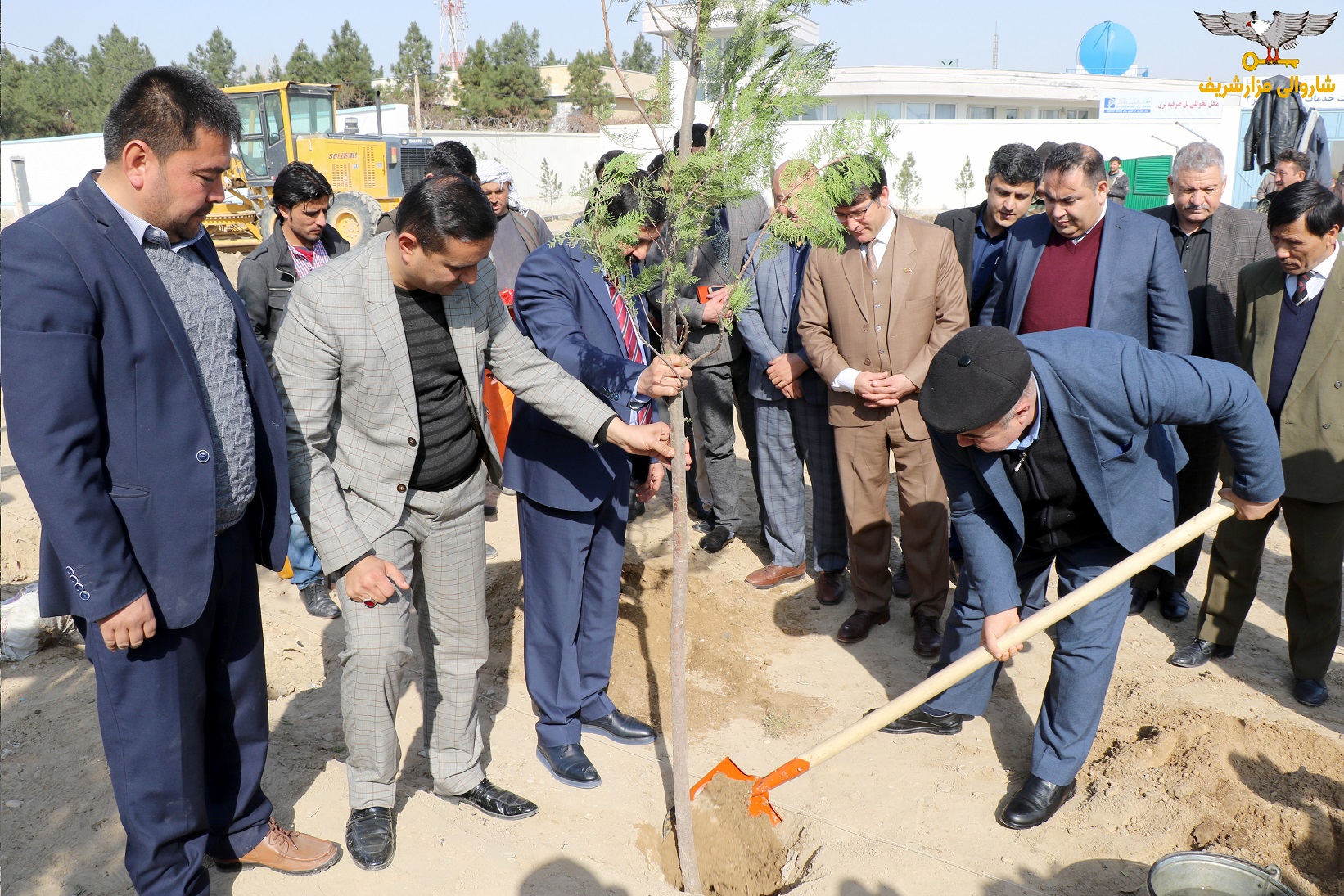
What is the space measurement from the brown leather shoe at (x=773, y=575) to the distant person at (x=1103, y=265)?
6.28 ft

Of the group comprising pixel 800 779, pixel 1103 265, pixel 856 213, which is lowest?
pixel 800 779

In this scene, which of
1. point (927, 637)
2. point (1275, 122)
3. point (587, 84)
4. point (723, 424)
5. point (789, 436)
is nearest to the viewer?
point (927, 637)

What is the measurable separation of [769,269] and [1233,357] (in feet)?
7.28

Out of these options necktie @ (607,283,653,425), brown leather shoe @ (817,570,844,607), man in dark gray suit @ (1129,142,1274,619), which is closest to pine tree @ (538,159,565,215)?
brown leather shoe @ (817,570,844,607)

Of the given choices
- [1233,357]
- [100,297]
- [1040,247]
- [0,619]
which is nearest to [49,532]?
[100,297]

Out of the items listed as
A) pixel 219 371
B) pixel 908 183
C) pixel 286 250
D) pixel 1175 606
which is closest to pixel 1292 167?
pixel 1175 606

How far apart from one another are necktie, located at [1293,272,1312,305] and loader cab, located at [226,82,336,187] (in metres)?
15.1

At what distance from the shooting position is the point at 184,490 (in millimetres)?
2336

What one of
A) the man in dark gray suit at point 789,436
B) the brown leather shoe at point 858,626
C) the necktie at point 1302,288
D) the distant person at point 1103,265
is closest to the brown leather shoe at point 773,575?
the man in dark gray suit at point 789,436

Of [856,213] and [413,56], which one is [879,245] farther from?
[413,56]

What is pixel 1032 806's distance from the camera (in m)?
3.28

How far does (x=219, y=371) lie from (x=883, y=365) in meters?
2.81

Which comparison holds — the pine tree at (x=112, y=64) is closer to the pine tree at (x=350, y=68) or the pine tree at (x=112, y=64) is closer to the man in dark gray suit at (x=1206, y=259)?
the pine tree at (x=350, y=68)

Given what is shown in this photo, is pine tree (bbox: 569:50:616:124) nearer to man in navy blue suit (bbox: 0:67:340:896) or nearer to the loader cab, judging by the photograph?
the loader cab
